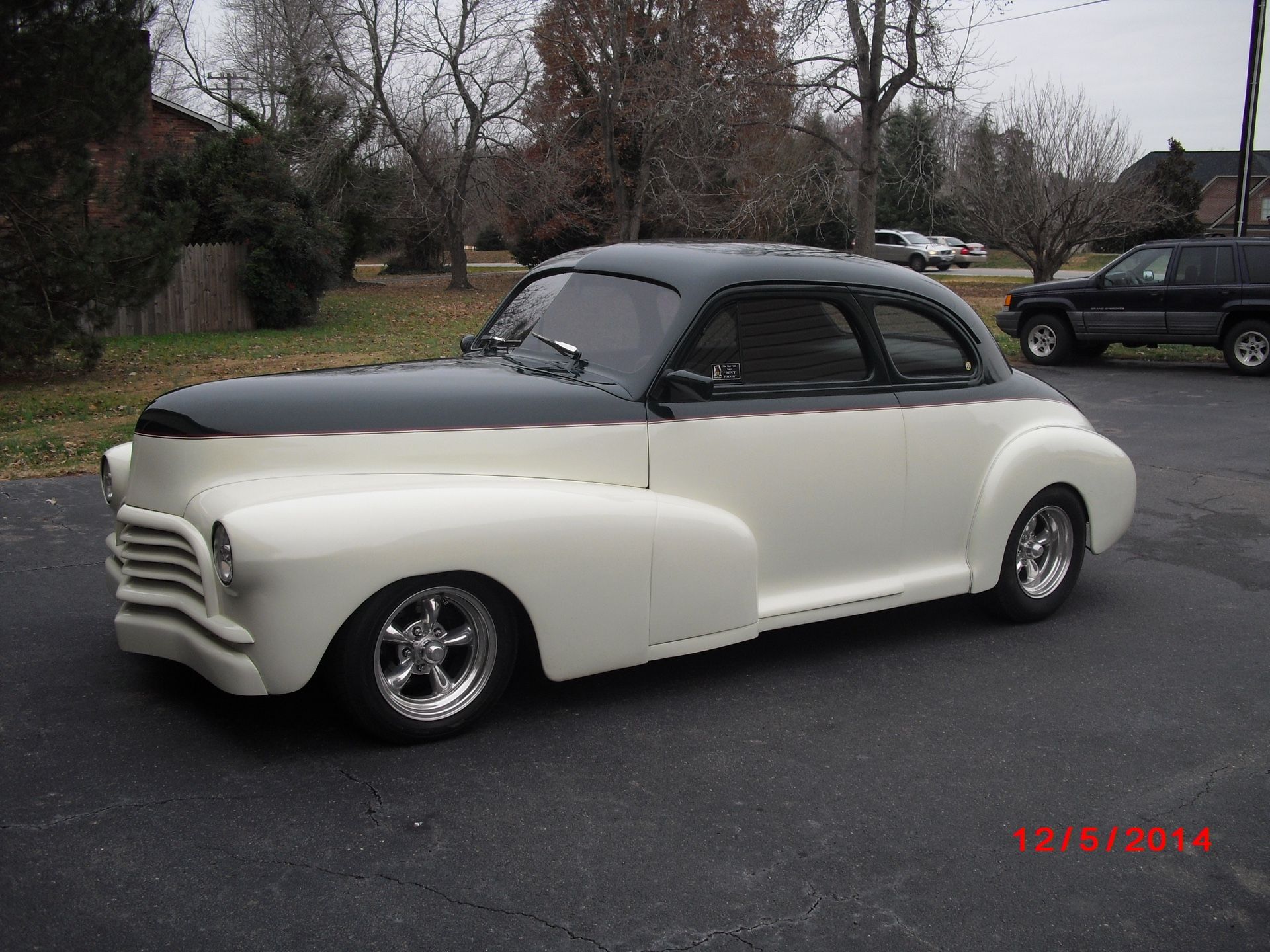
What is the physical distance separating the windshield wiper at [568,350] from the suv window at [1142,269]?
46.2 ft

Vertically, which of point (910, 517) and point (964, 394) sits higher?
point (964, 394)

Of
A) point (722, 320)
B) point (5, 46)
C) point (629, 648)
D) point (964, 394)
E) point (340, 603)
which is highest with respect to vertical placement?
point (5, 46)

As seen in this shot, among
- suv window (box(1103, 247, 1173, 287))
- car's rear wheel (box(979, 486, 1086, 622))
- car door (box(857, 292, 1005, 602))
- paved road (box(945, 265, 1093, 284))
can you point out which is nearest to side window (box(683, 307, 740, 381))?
car door (box(857, 292, 1005, 602))

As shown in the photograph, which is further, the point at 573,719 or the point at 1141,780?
the point at 573,719

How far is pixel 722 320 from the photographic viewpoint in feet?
15.6

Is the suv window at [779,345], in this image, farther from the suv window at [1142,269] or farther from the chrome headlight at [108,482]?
the suv window at [1142,269]

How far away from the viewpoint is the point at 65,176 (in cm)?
1299

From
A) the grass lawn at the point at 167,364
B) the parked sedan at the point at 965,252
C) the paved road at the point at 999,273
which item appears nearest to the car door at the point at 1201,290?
the grass lawn at the point at 167,364

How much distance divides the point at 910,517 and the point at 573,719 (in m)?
1.83

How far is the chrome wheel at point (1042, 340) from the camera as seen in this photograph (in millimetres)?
17625

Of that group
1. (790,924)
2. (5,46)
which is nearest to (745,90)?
(5,46)

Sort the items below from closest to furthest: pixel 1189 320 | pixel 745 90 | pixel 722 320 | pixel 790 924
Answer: pixel 790 924
pixel 722 320
pixel 1189 320
pixel 745 90

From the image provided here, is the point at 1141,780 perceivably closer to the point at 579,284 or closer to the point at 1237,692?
the point at 1237,692
